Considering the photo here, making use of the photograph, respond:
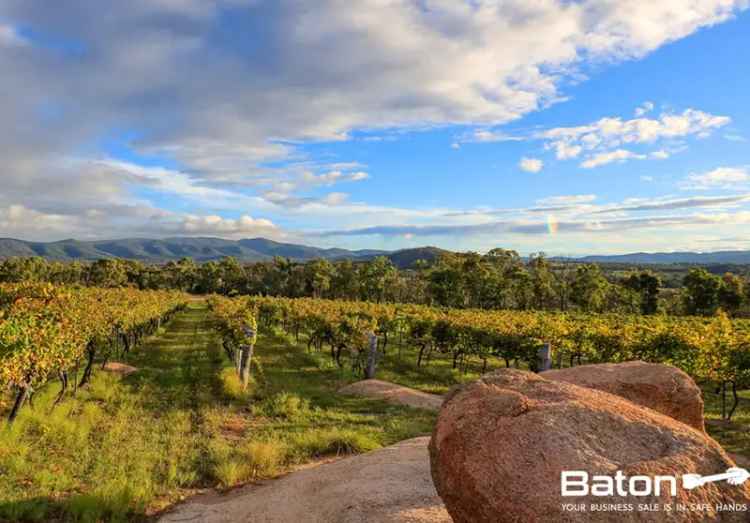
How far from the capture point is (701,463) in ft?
16.1

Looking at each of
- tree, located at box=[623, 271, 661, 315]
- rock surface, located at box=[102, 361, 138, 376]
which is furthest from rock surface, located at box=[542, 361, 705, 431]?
tree, located at box=[623, 271, 661, 315]

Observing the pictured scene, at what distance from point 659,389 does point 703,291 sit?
70.7 meters

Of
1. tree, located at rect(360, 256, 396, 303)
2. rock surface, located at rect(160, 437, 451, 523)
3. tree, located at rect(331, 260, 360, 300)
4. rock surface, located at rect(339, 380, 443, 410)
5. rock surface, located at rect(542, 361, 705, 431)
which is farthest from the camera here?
tree, located at rect(331, 260, 360, 300)

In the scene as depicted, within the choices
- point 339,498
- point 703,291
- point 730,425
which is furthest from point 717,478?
point 703,291

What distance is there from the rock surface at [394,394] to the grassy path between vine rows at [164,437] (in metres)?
0.78

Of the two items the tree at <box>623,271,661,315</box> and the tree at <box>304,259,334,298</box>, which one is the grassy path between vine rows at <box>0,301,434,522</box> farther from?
the tree at <box>623,271,661,315</box>

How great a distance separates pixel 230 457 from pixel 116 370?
13.2m

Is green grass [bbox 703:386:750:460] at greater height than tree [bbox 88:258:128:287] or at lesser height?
lesser

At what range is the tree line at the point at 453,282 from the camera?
6973 cm

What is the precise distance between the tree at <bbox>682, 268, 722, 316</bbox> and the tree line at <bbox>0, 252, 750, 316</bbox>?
0.11 metres

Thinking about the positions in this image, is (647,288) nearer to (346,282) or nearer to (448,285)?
(448,285)

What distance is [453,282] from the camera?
244ft

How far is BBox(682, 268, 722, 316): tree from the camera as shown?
6444cm

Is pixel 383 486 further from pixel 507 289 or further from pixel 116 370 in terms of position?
pixel 507 289
